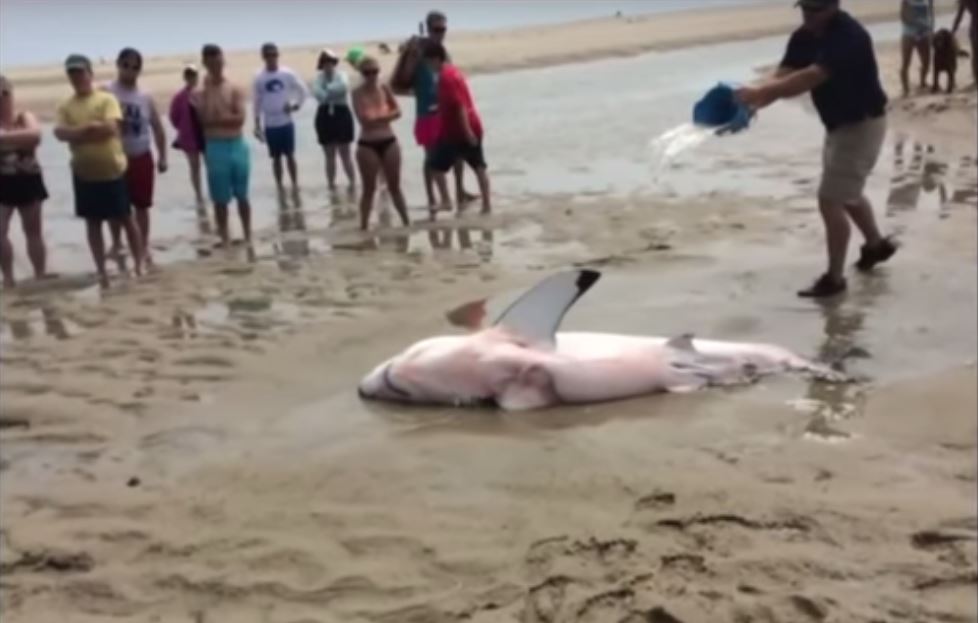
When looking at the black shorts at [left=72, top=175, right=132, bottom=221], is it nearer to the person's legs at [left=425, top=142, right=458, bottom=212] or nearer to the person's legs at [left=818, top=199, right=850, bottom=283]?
the person's legs at [left=425, top=142, right=458, bottom=212]

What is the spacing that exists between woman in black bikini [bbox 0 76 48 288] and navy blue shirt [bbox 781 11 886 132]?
5912mm

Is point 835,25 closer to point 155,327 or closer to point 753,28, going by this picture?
point 155,327

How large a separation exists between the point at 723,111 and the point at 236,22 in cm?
11188

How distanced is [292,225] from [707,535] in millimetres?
9129

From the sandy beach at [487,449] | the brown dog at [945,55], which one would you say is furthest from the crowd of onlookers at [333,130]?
the brown dog at [945,55]

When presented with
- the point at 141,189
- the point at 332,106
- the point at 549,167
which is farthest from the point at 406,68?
the point at 549,167

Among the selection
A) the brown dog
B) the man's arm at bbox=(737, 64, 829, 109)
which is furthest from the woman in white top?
the brown dog

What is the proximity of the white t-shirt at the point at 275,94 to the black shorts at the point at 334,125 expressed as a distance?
0.46m

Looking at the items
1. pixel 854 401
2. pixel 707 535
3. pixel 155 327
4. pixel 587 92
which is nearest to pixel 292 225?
pixel 155 327

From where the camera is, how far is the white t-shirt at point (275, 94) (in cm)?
1420

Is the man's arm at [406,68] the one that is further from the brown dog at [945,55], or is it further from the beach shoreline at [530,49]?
the beach shoreline at [530,49]

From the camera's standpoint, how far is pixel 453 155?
498 inches

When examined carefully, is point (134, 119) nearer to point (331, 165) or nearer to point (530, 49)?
point (331, 165)

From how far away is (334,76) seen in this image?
1469 centimetres
